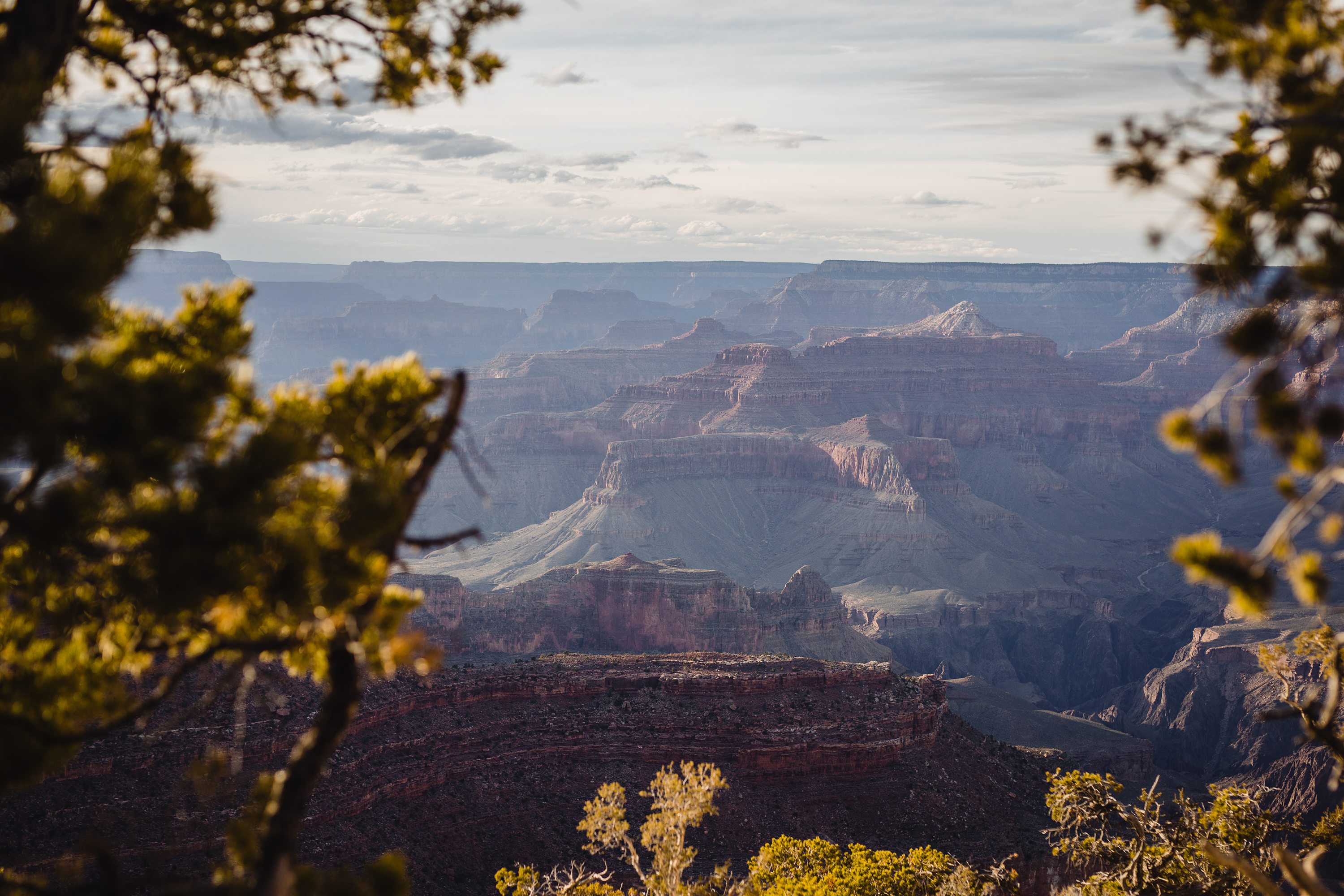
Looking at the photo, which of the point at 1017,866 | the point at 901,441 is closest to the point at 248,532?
the point at 1017,866

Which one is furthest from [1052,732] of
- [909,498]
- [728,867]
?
[728,867]

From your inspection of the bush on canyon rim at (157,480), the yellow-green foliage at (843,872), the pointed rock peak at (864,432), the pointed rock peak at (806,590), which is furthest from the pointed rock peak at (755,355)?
the bush on canyon rim at (157,480)

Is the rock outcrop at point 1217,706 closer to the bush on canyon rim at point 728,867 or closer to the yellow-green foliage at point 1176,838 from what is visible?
the bush on canyon rim at point 728,867

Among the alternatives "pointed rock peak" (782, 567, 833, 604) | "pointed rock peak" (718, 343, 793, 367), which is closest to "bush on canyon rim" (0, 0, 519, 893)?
"pointed rock peak" (782, 567, 833, 604)

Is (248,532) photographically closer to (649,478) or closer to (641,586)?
(641,586)

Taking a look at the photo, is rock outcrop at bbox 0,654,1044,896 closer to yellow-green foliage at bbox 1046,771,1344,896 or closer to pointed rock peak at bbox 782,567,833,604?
yellow-green foliage at bbox 1046,771,1344,896
